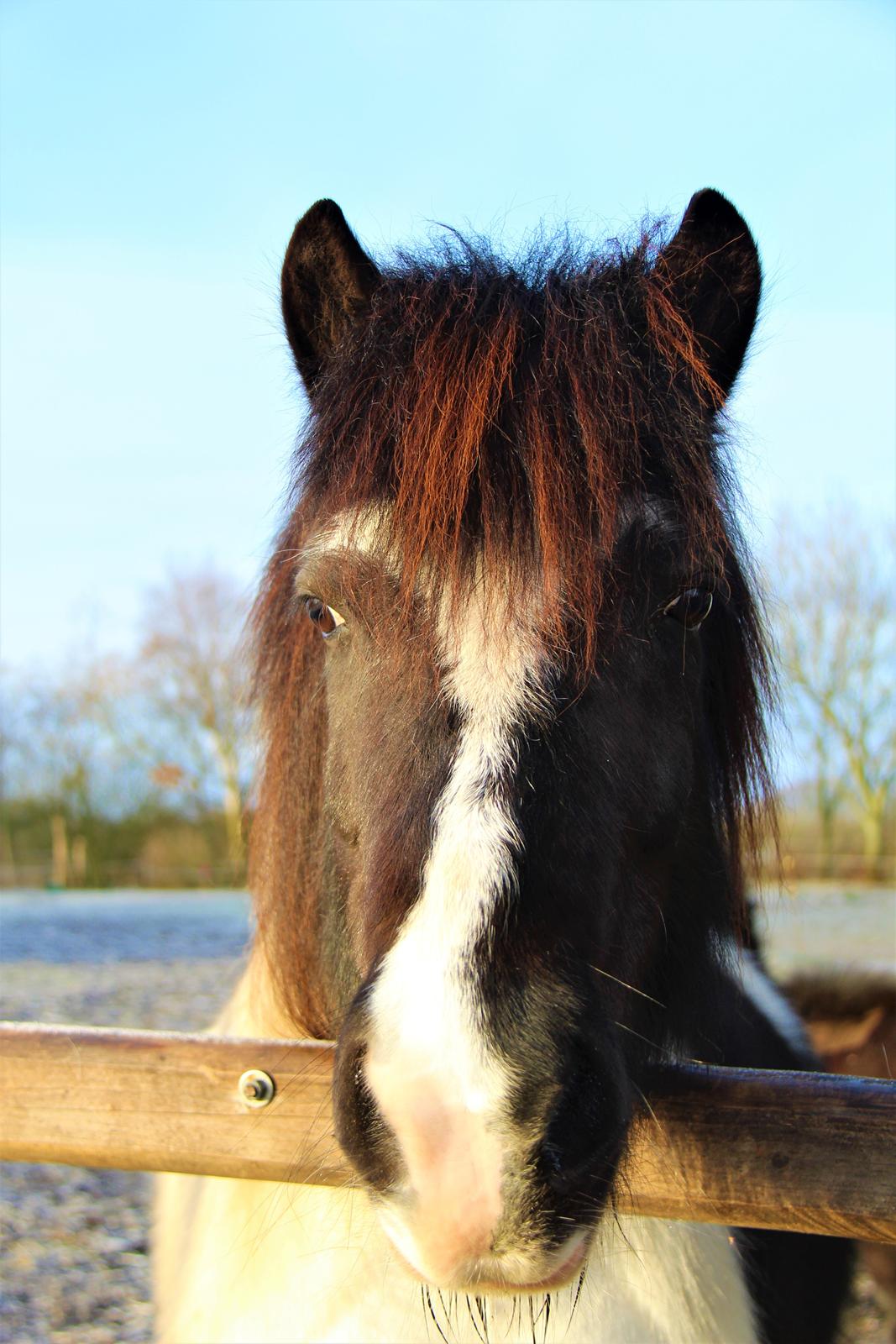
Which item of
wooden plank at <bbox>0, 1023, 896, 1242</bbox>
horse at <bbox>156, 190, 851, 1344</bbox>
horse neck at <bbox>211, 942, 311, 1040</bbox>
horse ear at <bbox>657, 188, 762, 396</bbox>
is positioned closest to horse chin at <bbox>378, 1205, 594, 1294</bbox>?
horse at <bbox>156, 190, 851, 1344</bbox>

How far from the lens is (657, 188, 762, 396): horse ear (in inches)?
67.1

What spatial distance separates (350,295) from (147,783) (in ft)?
85.0

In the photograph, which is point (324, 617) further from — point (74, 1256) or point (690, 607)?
point (74, 1256)

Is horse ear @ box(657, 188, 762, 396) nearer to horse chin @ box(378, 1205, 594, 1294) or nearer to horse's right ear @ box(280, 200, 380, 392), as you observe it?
horse's right ear @ box(280, 200, 380, 392)

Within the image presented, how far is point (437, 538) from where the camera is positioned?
1377 millimetres

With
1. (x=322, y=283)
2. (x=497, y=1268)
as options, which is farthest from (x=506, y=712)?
(x=322, y=283)

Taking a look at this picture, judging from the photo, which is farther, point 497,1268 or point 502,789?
point 502,789

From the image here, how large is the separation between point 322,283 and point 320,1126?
1463mm

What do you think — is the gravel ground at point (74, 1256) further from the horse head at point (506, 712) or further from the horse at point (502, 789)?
the horse head at point (506, 712)

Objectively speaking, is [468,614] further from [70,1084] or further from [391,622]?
[70,1084]

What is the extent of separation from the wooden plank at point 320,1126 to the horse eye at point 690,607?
0.68 m

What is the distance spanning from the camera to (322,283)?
1.79 m

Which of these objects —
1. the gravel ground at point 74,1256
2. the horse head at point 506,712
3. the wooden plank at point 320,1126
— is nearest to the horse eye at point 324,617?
the horse head at point 506,712

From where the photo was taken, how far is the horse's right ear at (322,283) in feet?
5.67
